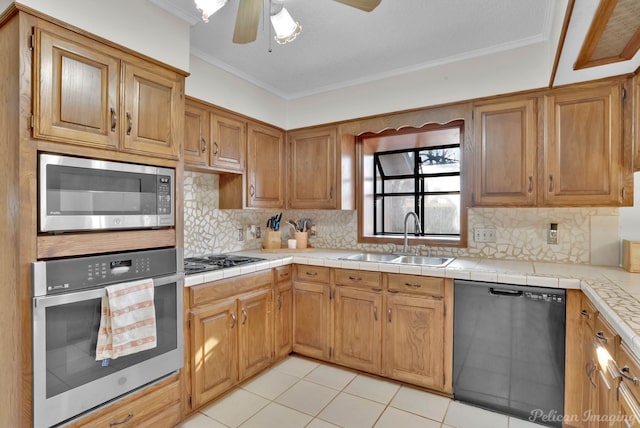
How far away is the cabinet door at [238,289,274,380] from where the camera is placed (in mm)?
2447

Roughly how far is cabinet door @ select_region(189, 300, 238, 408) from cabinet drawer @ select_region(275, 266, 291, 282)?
510 mm

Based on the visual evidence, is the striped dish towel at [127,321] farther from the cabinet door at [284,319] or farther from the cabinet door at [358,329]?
the cabinet door at [358,329]

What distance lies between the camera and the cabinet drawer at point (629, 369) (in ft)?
3.62

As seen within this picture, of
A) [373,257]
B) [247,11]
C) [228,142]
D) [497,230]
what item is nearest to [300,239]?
[373,257]

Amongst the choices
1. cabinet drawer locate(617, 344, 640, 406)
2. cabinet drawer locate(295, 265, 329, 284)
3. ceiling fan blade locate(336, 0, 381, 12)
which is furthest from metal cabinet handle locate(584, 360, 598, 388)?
ceiling fan blade locate(336, 0, 381, 12)

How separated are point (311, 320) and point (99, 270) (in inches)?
68.8

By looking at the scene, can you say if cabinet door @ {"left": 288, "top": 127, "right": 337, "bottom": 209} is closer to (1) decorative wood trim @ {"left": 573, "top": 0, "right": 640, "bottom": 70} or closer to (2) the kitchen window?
(2) the kitchen window

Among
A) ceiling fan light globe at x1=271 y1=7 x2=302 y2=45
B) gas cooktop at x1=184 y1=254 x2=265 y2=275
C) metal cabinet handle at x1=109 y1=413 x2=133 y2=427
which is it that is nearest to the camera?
ceiling fan light globe at x1=271 y1=7 x2=302 y2=45

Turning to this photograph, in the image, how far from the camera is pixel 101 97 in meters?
1.64

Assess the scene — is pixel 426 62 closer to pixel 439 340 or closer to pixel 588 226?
pixel 588 226

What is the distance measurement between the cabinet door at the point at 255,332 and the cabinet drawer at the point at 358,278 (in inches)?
23.4

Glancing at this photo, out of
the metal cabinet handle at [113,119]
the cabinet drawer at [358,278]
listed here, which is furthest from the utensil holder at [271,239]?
the metal cabinet handle at [113,119]

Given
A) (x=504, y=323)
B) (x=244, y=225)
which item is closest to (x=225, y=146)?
(x=244, y=225)

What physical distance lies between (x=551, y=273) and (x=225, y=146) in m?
2.55
